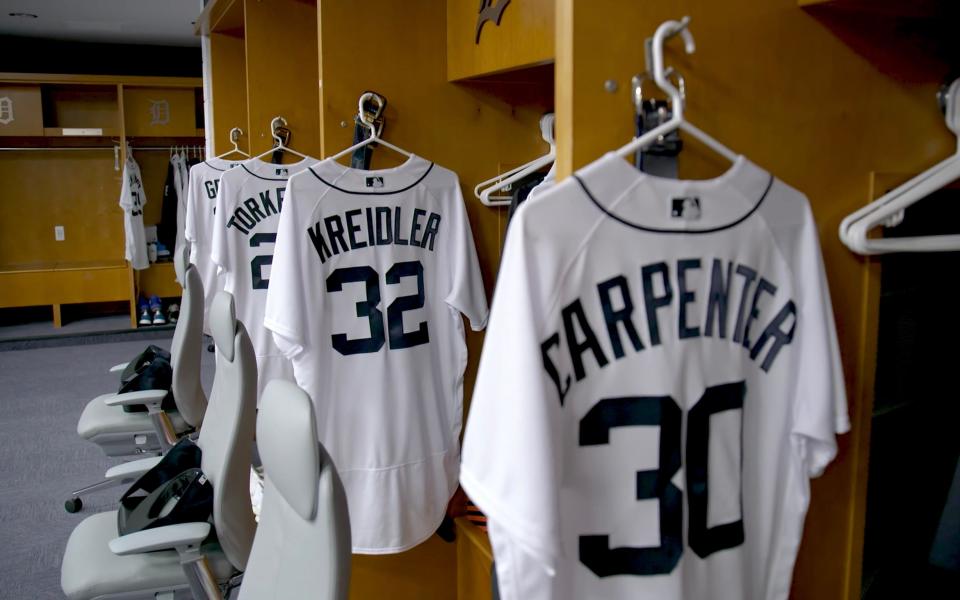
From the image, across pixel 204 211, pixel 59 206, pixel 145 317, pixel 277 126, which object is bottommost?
pixel 145 317

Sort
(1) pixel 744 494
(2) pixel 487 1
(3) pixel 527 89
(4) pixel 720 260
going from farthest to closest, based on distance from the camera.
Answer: (3) pixel 527 89
(2) pixel 487 1
(1) pixel 744 494
(4) pixel 720 260

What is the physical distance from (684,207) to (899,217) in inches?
20.1

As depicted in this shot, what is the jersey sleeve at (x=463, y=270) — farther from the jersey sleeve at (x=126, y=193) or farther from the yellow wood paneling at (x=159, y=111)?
the yellow wood paneling at (x=159, y=111)

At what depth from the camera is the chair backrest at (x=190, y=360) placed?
3092 millimetres

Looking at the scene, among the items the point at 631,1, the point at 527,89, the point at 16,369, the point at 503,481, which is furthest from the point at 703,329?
the point at 16,369

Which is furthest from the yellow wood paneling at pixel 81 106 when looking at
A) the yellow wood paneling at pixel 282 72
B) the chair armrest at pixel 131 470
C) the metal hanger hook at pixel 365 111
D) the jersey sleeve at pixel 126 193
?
the metal hanger hook at pixel 365 111

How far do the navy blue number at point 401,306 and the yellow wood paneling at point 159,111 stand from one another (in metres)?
6.19

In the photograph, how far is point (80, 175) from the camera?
7.88 metres

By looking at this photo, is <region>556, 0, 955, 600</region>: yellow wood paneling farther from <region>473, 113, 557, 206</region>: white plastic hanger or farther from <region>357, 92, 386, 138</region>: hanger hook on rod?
<region>357, 92, 386, 138</region>: hanger hook on rod

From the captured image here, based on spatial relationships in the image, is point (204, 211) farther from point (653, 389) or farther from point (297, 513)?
point (653, 389)

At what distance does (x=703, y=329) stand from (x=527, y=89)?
4.24 feet

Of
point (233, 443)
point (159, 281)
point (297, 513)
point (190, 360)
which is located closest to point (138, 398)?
point (190, 360)

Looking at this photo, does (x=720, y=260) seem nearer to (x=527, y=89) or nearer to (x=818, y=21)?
(x=818, y=21)

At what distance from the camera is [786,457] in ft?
4.38
